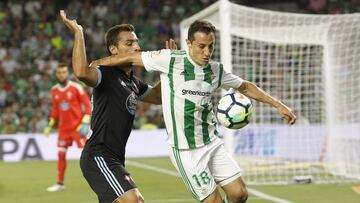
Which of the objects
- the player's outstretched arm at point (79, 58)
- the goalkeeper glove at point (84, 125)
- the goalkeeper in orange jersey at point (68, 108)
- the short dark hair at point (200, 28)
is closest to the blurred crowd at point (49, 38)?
the goalkeeper in orange jersey at point (68, 108)

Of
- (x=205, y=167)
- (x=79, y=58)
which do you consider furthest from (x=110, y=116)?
(x=205, y=167)

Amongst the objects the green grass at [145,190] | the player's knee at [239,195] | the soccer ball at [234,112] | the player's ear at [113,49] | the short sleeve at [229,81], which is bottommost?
the green grass at [145,190]

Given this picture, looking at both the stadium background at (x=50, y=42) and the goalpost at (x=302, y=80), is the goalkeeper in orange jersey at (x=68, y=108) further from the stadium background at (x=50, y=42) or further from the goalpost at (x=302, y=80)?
the goalpost at (x=302, y=80)

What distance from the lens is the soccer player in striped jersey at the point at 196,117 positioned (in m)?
6.63

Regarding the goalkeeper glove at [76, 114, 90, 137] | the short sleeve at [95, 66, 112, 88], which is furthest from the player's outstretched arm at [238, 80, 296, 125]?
the goalkeeper glove at [76, 114, 90, 137]

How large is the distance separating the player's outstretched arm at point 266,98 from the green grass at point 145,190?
322cm

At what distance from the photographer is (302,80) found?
14.5 m

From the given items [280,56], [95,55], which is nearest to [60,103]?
[280,56]

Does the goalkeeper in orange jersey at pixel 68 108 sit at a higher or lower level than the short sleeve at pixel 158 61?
lower

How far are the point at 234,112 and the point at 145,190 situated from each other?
16.5 ft

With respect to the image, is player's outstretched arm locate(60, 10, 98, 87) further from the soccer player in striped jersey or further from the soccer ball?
the soccer ball

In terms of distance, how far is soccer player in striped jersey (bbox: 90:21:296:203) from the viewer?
21.8ft

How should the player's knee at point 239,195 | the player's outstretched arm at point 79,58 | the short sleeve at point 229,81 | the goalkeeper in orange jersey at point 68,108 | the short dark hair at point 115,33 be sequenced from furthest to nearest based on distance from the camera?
the goalkeeper in orange jersey at point 68,108 < the short sleeve at point 229,81 < the player's knee at point 239,195 < the short dark hair at point 115,33 < the player's outstretched arm at point 79,58

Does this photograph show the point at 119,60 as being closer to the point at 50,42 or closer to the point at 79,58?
the point at 79,58
